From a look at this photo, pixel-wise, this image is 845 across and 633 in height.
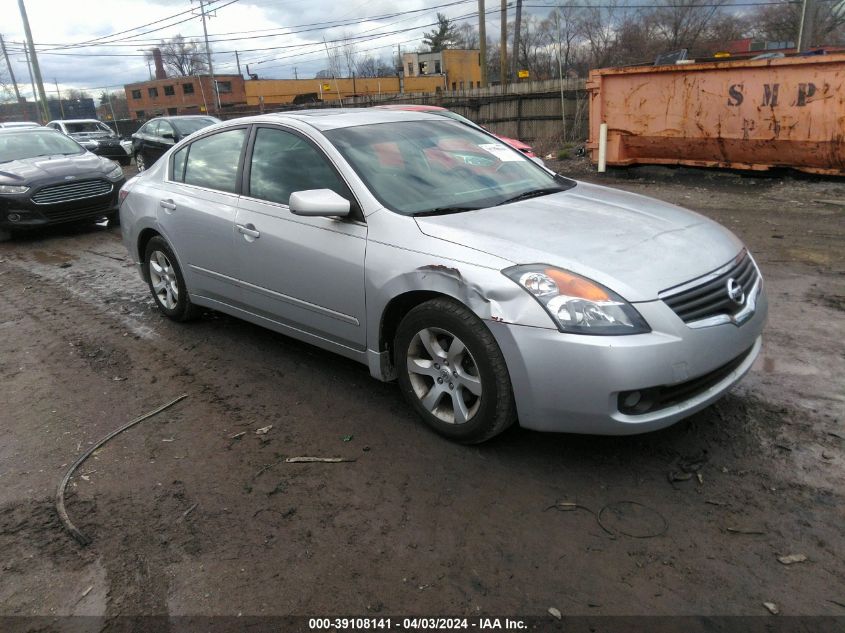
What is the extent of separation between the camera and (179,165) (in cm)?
519

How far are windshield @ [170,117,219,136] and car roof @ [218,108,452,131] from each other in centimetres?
1273

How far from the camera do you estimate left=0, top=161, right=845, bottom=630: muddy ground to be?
2.41 metres

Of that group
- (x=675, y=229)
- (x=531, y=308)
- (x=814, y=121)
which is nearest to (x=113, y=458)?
(x=531, y=308)

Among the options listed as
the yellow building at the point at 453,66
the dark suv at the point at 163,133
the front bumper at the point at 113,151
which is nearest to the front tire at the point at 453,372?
the dark suv at the point at 163,133

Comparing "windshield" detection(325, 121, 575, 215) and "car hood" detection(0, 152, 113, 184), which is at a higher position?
"windshield" detection(325, 121, 575, 215)

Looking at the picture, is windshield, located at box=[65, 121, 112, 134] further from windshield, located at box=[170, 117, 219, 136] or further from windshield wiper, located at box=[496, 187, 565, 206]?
windshield wiper, located at box=[496, 187, 565, 206]

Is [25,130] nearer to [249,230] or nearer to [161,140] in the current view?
[161,140]

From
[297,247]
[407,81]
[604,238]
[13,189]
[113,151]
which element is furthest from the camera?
[407,81]

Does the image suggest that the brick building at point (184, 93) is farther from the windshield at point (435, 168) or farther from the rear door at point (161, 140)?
the windshield at point (435, 168)

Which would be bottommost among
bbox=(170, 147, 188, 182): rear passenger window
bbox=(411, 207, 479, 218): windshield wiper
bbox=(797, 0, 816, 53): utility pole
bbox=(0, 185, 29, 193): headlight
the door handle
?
bbox=(0, 185, 29, 193): headlight

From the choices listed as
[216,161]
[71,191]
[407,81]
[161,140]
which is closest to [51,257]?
[71,191]

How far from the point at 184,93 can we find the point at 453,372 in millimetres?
82442

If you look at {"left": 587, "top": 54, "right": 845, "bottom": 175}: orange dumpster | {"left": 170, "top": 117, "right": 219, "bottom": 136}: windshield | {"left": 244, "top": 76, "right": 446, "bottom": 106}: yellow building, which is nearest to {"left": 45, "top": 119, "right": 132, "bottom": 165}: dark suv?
{"left": 170, "top": 117, "right": 219, "bottom": 136}: windshield

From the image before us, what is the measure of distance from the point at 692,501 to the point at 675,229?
1.40 metres
